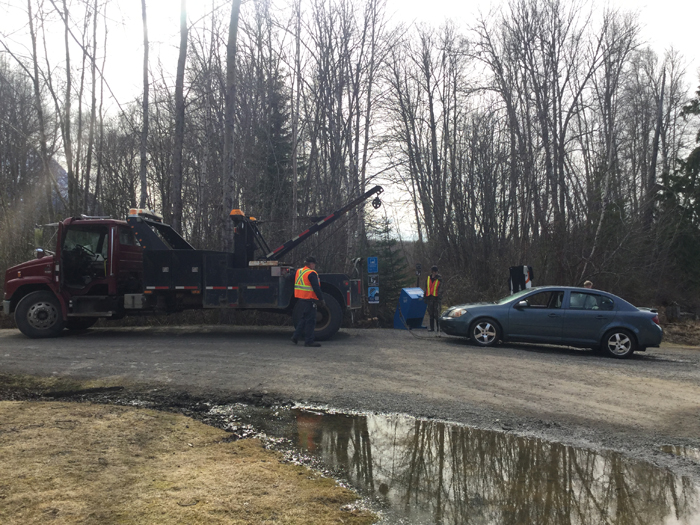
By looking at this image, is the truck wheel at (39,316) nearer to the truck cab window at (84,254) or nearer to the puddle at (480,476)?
the truck cab window at (84,254)

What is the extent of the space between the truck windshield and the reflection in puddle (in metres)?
7.87

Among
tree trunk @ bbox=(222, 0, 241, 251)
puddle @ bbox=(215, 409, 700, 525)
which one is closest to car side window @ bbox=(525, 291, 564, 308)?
puddle @ bbox=(215, 409, 700, 525)

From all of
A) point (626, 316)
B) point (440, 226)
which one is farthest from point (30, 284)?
point (440, 226)

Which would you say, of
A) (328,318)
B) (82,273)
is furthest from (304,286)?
(82,273)

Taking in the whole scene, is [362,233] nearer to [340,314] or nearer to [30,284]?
[340,314]

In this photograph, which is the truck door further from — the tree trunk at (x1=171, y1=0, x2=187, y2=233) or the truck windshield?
the tree trunk at (x1=171, y1=0, x2=187, y2=233)

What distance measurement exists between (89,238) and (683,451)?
11235 mm

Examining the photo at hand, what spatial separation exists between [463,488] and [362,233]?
1427 cm

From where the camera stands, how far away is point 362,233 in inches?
711

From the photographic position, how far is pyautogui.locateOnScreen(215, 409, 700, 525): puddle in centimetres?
367

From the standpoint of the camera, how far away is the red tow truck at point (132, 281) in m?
11.2

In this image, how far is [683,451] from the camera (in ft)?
16.3

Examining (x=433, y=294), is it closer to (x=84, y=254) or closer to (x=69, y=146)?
(x=84, y=254)

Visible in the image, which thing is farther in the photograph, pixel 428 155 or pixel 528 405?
pixel 428 155
